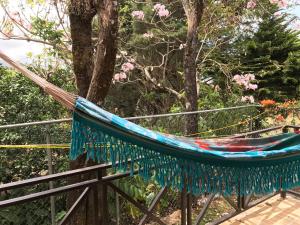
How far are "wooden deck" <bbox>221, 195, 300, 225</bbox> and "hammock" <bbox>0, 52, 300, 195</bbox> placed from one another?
1.16 metres

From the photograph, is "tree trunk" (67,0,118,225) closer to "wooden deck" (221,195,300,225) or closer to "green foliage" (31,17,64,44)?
"wooden deck" (221,195,300,225)

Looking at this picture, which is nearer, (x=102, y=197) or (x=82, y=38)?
(x=102, y=197)

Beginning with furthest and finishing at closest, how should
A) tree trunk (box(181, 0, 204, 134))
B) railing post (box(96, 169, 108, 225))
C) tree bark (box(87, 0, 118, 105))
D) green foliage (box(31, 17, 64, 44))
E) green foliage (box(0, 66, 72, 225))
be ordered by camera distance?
green foliage (box(31, 17, 64, 44)) < tree trunk (box(181, 0, 204, 134)) < green foliage (box(0, 66, 72, 225)) < tree bark (box(87, 0, 118, 105)) < railing post (box(96, 169, 108, 225))

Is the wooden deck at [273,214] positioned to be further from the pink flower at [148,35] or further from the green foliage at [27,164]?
the pink flower at [148,35]

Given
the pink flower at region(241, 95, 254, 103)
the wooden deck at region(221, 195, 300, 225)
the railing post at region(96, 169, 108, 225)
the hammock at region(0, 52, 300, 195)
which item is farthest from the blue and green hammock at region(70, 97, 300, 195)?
the pink flower at region(241, 95, 254, 103)

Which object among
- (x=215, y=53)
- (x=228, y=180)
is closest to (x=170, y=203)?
(x=228, y=180)

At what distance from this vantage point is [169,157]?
140cm

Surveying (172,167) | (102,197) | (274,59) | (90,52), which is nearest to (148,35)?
(274,59)

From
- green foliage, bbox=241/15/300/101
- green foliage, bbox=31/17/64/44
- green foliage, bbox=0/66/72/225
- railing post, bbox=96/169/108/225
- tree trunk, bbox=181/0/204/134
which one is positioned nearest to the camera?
railing post, bbox=96/169/108/225

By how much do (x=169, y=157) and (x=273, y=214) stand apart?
6.35 feet

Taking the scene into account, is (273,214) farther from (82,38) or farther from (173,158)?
(82,38)

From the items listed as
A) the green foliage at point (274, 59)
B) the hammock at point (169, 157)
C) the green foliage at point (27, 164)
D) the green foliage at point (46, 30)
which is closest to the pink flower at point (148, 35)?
the green foliage at point (46, 30)

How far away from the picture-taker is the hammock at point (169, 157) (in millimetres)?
1300

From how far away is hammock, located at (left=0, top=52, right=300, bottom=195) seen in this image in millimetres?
1300
